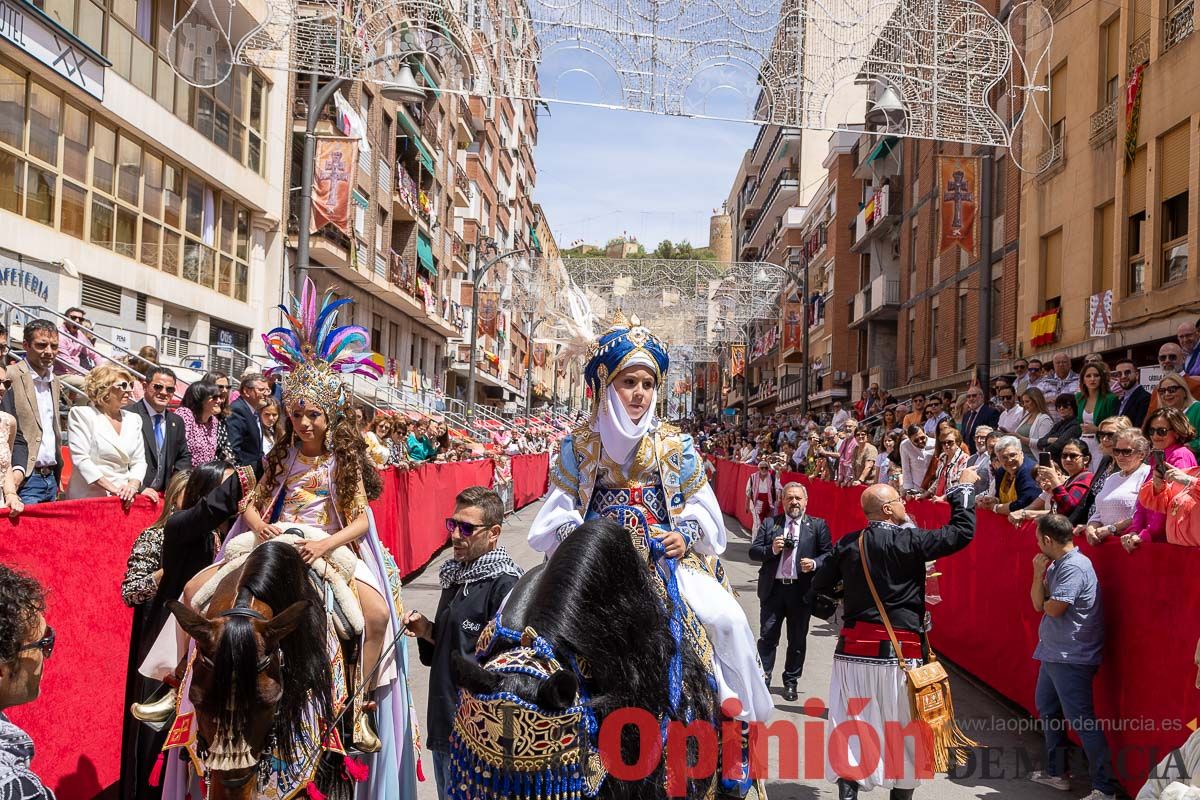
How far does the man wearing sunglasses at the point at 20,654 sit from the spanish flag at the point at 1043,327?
19.4 m

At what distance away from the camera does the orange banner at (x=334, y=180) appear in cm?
2081

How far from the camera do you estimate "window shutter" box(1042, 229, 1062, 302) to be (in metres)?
19.7

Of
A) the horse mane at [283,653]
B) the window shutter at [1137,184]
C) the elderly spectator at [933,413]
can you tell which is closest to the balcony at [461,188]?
the elderly spectator at [933,413]

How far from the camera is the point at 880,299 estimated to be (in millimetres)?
34812

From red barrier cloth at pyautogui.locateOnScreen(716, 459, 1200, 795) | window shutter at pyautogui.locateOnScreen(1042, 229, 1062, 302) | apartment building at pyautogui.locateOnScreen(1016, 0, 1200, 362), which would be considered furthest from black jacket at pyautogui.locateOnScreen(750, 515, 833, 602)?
window shutter at pyautogui.locateOnScreen(1042, 229, 1062, 302)

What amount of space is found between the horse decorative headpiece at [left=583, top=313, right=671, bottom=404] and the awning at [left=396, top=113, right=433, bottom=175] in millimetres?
30223

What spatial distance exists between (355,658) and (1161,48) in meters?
16.2

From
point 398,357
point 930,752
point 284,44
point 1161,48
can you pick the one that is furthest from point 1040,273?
point 398,357

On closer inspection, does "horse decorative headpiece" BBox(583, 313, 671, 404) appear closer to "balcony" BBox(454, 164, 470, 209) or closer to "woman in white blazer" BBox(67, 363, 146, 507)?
"woman in white blazer" BBox(67, 363, 146, 507)

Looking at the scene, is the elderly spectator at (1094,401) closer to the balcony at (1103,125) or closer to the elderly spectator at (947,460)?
the elderly spectator at (947,460)

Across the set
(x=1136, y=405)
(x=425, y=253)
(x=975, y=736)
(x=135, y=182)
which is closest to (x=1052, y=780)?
(x=975, y=736)

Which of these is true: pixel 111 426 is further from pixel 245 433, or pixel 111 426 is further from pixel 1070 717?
pixel 1070 717

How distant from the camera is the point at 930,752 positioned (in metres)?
5.56

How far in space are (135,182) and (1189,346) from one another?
16415 millimetres
